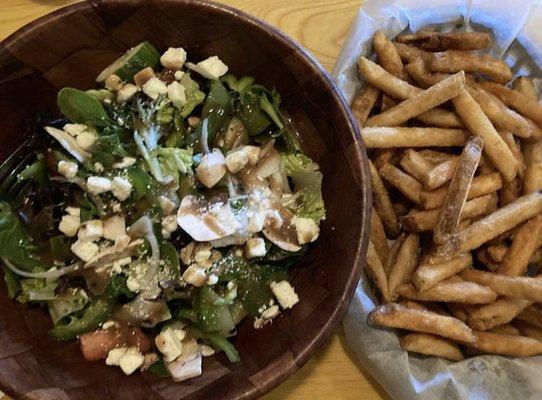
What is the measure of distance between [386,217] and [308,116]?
42 centimetres

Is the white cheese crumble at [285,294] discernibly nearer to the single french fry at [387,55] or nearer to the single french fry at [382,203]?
the single french fry at [382,203]

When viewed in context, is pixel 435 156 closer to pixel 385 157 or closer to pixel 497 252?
pixel 385 157

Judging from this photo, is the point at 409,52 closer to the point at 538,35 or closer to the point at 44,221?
the point at 538,35

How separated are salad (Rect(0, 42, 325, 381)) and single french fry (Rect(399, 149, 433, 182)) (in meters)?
0.30

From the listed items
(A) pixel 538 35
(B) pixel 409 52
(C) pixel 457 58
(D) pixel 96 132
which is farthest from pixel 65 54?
(A) pixel 538 35

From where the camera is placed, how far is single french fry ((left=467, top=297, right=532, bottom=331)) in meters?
1.69

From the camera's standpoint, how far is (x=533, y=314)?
1754 mm

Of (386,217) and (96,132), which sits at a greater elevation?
(96,132)

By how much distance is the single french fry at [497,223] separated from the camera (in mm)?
1686

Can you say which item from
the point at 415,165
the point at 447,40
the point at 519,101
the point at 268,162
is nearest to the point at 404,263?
the point at 415,165

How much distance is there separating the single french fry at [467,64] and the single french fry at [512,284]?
629 mm

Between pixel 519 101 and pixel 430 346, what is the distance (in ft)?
2.63

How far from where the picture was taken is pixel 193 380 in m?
1.54

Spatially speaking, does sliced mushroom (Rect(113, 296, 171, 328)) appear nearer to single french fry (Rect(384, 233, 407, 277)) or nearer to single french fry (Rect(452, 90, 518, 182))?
single french fry (Rect(384, 233, 407, 277))
